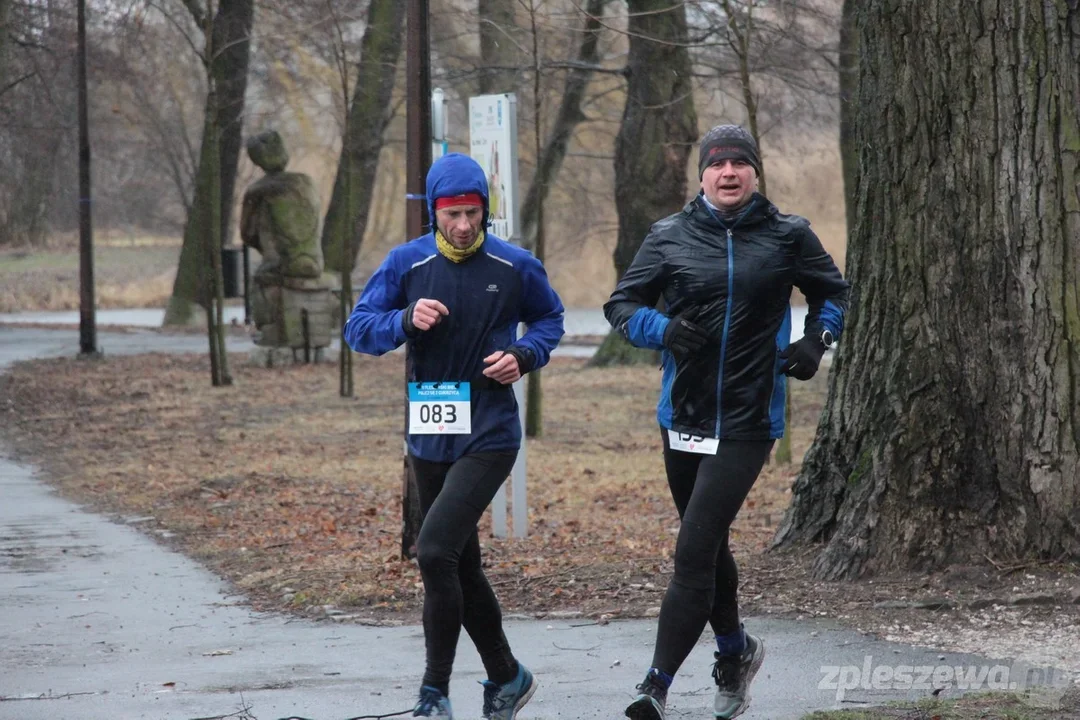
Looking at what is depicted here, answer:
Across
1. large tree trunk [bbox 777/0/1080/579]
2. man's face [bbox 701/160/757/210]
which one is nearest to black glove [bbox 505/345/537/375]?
man's face [bbox 701/160/757/210]

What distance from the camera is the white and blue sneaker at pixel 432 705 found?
5355 millimetres

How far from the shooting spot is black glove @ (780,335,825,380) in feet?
17.5

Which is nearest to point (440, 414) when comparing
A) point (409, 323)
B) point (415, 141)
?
point (409, 323)

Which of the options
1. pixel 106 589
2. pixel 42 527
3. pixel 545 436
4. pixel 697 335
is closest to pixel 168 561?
pixel 106 589

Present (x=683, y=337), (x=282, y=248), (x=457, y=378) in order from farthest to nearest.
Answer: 1. (x=282, y=248)
2. (x=457, y=378)
3. (x=683, y=337)

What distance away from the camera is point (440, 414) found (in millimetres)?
5398

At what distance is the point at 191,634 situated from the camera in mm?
7398

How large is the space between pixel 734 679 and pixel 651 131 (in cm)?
1725

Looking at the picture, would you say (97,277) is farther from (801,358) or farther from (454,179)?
(801,358)


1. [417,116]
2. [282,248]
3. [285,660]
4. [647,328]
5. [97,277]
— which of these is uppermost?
[417,116]

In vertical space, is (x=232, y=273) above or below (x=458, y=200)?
below

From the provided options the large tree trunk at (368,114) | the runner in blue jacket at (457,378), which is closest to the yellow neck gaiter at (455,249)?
the runner in blue jacket at (457,378)

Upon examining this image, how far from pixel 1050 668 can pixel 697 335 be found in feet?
6.62

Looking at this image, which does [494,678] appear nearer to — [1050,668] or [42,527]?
[1050,668]
